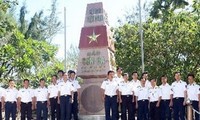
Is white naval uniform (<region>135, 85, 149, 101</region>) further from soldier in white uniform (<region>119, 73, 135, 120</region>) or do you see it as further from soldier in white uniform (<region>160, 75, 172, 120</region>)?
soldier in white uniform (<region>160, 75, 172, 120</region>)

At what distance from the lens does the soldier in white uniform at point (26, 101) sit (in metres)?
9.40

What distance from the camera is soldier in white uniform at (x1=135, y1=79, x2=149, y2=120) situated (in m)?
8.96

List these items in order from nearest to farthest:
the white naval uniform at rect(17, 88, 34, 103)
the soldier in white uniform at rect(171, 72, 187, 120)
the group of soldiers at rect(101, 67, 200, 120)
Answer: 1. the soldier in white uniform at rect(171, 72, 187, 120)
2. the group of soldiers at rect(101, 67, 200, 120)
3. the white naval uniform at rect(17, 88, 34, 103)

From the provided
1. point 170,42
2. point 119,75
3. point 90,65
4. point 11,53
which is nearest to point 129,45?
point 170,42

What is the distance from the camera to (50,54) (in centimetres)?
2027

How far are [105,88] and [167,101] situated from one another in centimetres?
153

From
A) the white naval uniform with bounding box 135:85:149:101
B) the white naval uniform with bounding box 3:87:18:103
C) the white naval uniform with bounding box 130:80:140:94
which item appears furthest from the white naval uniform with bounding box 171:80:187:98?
the white naval uniform with bounding box 3:87:18:103

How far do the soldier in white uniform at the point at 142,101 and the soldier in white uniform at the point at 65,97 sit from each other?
5.31 feet

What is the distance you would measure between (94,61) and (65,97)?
5.85 feet

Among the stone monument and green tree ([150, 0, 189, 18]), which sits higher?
green tree ([150, 0, 189, 18])

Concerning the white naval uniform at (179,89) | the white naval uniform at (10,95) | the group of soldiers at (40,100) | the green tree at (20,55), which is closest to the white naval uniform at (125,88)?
the white naval uniform at (179,89)

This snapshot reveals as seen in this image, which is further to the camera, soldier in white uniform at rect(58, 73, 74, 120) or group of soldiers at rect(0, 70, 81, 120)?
group of soldiers at rect(0, 70, 81, 120)

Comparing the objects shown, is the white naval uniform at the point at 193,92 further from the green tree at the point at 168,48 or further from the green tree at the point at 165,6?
the green tree at the point at 168,48

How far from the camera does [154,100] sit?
9.05 metres
